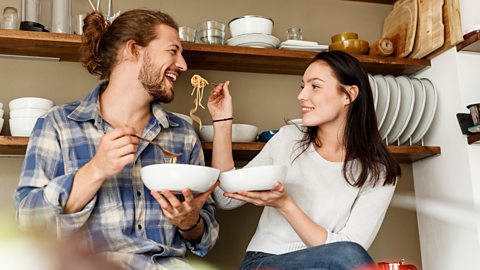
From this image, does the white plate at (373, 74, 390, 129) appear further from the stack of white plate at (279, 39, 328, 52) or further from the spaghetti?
the spaghetti

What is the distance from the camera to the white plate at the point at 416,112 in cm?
182

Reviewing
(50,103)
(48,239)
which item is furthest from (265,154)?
(48,239)

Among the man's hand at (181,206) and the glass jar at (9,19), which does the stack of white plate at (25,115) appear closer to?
the glass jar at (9,19)

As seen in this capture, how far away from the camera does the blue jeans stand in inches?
41.4

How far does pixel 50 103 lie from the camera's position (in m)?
1.51

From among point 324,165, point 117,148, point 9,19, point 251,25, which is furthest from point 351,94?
point 9,19

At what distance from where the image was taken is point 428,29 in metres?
1.85

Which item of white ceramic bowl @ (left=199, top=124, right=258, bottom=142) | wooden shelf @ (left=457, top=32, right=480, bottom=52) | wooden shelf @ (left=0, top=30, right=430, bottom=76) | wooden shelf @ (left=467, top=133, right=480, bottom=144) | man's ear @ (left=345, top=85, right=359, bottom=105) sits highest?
wooden shelf @ (left=457, top=32, right=480, bottom=52)

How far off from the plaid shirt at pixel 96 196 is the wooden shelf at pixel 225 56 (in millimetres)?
301

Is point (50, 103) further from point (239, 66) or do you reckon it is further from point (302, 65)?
point (302, 65)

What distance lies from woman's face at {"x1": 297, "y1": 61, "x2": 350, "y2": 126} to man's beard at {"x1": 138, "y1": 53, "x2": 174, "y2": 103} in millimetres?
404

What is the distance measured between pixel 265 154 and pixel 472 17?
906mm

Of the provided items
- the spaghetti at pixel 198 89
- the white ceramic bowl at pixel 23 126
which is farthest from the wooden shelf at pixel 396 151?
the white ceramic bowl at pixel 23 126

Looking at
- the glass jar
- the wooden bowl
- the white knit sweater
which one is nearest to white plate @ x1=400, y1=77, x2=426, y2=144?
the wooden bowl
